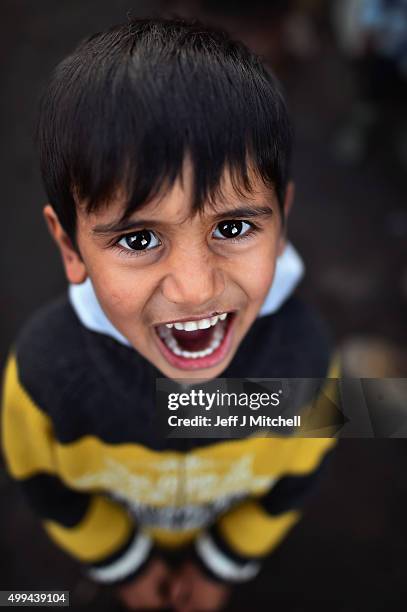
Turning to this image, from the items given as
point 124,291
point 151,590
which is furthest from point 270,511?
point 124,291

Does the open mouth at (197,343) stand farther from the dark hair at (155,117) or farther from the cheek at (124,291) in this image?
the dark hair at (155,117)

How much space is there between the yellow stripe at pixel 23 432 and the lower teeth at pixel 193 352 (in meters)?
0.26

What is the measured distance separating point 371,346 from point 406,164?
85cm

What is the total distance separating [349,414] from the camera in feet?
2.76

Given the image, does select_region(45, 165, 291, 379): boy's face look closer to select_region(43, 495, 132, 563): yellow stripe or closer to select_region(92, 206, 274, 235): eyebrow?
select_region(92, 206, 274, 235): eyebrow

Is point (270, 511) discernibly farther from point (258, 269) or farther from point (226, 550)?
point (258, 269)

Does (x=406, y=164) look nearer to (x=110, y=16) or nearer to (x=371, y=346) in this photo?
(x=371, y=346)

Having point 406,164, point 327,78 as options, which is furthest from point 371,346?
point 327,78

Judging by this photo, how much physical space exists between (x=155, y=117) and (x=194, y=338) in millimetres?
328

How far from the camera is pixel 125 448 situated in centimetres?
90

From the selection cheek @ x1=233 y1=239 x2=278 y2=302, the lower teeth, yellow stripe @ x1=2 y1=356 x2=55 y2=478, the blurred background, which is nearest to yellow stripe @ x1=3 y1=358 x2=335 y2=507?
yellow stripe @ x1=2 y1=356 x2=55 y2=478

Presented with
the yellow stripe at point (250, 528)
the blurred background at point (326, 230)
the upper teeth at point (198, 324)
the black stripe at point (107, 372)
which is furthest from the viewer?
the blurred background at point (326, 230)

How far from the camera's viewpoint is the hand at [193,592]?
1.35 metres

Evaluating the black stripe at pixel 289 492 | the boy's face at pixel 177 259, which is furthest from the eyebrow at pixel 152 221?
the black stripe at pixel 289 492
